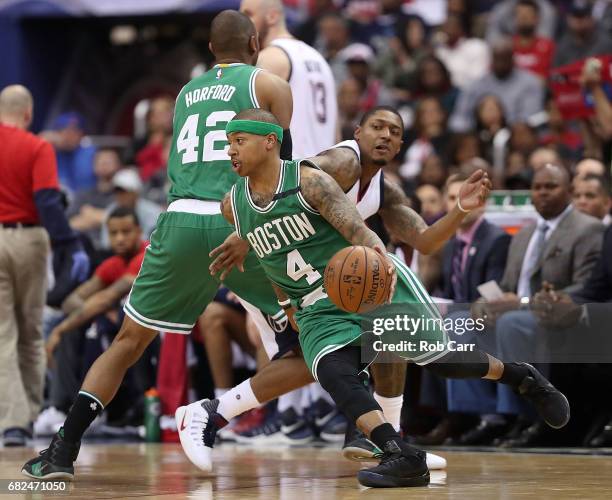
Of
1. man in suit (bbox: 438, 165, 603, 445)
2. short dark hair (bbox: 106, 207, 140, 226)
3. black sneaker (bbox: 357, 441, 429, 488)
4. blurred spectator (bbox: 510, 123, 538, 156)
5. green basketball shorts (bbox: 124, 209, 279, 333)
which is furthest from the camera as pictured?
blurred spectator (bbox: 510, 123, 538, 156)

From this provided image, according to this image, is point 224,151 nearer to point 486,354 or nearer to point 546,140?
point 486,354

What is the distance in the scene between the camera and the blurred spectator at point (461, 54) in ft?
49.4

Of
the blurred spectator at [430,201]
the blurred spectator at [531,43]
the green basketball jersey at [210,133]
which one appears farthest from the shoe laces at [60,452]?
the blurred spectator at [531,43]

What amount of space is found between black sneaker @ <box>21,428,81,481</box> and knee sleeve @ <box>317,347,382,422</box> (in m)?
1.43

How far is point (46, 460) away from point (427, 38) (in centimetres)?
1027

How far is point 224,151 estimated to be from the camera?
6.89 metres

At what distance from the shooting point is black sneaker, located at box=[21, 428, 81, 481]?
256 inches

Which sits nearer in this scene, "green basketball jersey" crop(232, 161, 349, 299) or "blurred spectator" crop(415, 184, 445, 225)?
"green basketball jersey" crop(232, 161, 349, 299)

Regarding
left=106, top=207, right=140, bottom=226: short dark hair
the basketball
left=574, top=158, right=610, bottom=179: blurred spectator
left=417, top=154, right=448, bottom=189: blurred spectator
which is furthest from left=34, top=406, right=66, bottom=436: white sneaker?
the basketball

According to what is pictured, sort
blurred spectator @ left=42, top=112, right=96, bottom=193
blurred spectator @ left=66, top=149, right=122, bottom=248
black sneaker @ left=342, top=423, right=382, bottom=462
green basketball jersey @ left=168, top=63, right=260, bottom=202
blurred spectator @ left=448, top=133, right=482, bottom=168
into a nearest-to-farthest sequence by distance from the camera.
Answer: green basketball jersey @ left=168, top=63, right=260, bottom=202 → black sneaker @ left=342, top=423, right=382, bottom=462 → blurred spectator @ left=448, top=133, right=482, bottom=168 → blurred spectator @ left=66, top=149, right=122, bottom=248 → blurred spectator @ left=42, top=112, right=96, bottom=193

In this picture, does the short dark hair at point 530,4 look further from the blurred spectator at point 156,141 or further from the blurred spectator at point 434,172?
the blurred spectator at point 156,141

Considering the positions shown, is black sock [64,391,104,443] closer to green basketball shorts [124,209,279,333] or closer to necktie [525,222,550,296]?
green basketball shorts [124,209,279,333]

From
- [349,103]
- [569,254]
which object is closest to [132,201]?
[349,103]

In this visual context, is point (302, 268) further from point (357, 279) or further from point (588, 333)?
point (588, 333)
